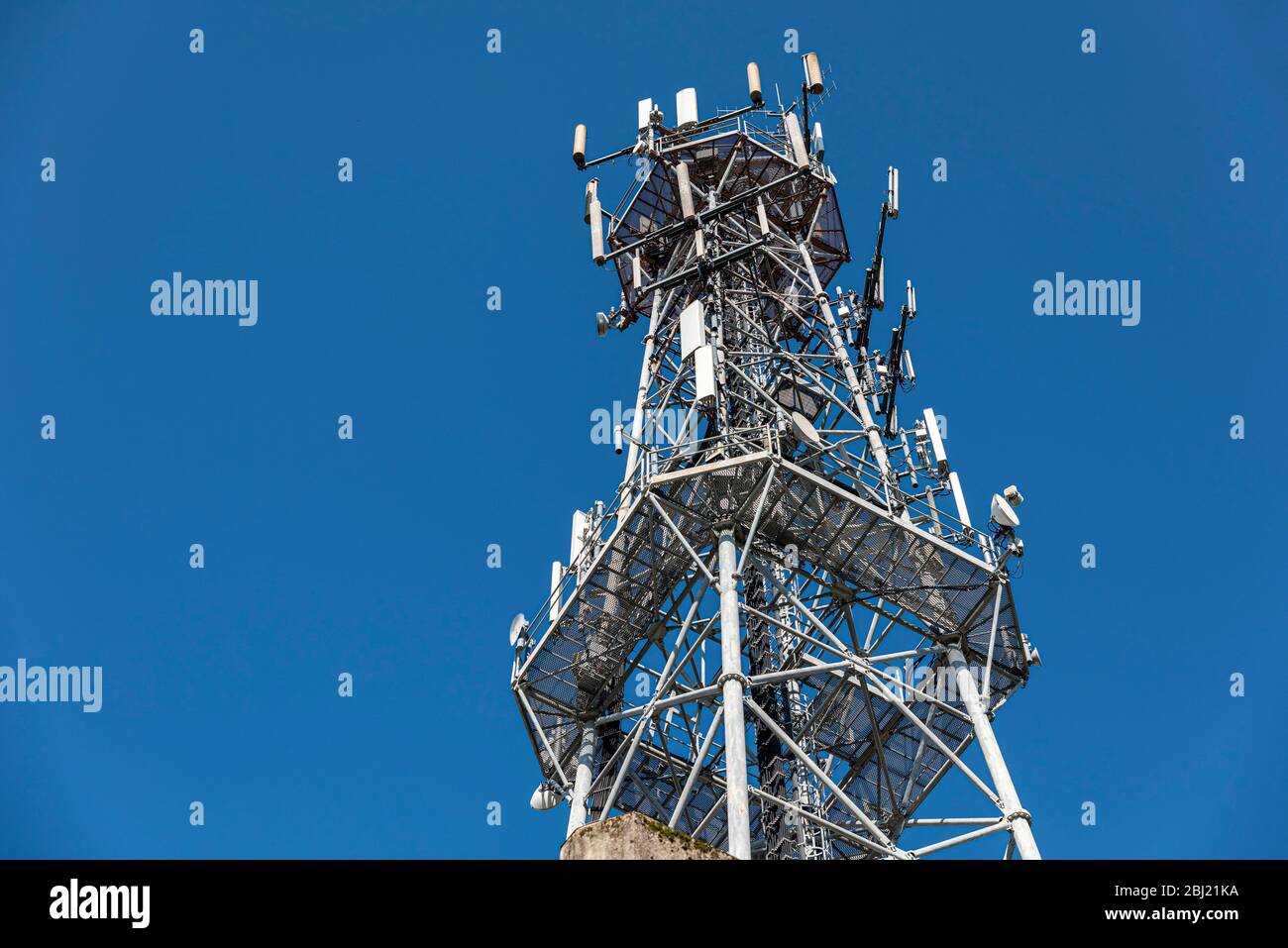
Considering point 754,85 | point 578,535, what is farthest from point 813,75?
point 578,535

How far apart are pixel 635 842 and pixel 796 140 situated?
20.9m

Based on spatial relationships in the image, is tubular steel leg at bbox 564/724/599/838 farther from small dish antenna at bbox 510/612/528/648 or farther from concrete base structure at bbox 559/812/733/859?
concrete base structure at bbox 559/812/733/859

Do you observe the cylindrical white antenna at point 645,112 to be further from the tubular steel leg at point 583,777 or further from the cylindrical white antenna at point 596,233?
the tubular steel leg at point 583,777

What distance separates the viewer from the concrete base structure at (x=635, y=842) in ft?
45.0

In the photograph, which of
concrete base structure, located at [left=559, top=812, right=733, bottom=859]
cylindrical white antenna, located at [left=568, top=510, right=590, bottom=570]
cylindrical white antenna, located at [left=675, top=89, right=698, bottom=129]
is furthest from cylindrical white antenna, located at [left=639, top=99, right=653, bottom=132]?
concrete base structure, located at [left=559, top=812, right=733, bottom=859]

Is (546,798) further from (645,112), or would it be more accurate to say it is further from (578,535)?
(645,112)

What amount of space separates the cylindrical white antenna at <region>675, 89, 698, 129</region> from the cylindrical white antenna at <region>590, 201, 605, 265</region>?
2.92 meters

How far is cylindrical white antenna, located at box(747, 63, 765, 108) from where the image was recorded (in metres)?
30.9
